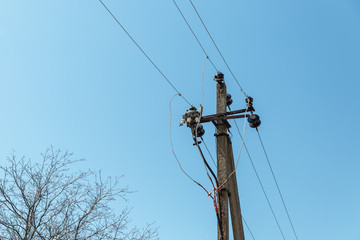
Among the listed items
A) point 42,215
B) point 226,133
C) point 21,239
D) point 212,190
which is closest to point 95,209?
point 42,215

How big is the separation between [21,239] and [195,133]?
367 cm

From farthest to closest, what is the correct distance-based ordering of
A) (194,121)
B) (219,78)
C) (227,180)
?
(219,78) < (194,121) < (227,180)

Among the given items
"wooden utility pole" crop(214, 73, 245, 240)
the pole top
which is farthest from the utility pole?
the pole top

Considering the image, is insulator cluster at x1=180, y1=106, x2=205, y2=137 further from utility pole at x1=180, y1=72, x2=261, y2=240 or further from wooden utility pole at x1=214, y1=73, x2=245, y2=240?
wooden utility pole at x1=214, y1=73, x2=245, y2=240

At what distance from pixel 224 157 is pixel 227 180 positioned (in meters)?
→ 0.44

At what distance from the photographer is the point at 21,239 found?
6.09 metres

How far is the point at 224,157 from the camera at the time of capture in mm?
6430

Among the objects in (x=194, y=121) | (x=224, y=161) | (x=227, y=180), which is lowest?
(x=227, y=180)

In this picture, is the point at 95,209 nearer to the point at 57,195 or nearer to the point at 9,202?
the point at 57,195

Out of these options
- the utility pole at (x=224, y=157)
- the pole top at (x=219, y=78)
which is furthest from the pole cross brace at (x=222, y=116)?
the pole top at (x=219, y=78)

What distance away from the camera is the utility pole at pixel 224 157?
602cm

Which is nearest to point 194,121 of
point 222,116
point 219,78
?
point 222,116

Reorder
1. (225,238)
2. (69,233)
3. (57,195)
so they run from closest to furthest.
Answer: (225,238) → (69,233) → (57,195)

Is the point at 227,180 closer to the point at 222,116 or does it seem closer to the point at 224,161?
the point at 224,161
